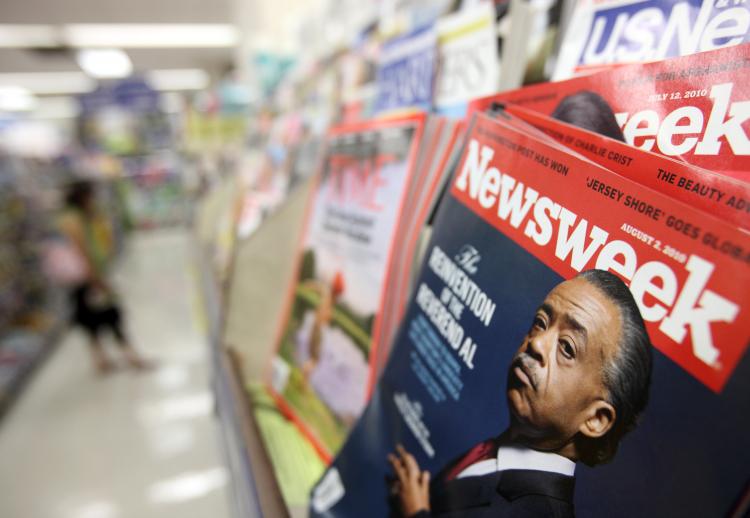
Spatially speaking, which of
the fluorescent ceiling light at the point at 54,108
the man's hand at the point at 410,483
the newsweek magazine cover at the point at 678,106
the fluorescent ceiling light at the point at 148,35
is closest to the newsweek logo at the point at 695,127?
the newsweek magazine cover at the point at 678,106

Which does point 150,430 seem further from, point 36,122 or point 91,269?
point 36,122

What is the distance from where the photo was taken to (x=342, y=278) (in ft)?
2.25

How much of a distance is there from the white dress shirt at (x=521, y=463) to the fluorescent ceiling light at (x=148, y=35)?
8.50 metres

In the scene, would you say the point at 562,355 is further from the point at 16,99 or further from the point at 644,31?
the point at 16,99

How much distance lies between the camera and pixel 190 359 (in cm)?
315

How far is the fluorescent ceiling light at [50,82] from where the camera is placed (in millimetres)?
11130

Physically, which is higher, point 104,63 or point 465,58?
point 465,58

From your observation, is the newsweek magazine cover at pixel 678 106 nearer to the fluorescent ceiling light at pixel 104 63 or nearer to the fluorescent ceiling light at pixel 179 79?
the fluorescent ceiling light at pixel 104 63

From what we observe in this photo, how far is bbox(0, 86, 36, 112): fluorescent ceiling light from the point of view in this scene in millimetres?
12845

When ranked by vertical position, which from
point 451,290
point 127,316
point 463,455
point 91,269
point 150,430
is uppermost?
point 451,290

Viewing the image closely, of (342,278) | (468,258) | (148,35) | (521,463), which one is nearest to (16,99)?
(148,35)

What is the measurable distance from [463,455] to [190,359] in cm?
319

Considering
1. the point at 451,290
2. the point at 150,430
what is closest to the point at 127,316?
the point at 150,430

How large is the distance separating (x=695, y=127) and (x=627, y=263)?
0.13m
